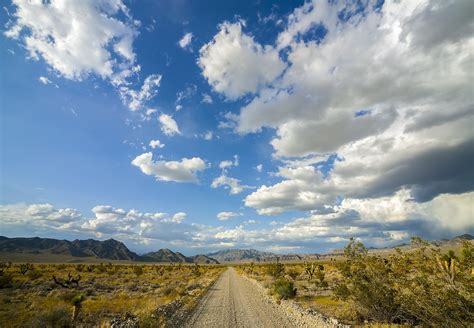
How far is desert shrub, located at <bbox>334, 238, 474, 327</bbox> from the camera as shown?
944 centimetres

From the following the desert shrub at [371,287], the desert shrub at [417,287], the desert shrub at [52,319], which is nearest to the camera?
the desert shrub at [417,287]

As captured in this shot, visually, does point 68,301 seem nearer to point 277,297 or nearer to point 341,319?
point 277,297

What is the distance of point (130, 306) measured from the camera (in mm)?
21781

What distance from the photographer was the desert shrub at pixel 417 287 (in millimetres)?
9438

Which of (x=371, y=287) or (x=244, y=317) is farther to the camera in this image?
(x=244, y=317)

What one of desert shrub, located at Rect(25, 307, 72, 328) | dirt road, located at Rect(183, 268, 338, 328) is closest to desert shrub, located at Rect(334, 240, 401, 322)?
dirt road, located at Rect(183, 268, 338, 328)

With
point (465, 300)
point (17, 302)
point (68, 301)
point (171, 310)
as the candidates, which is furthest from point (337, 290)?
point (17, 302)

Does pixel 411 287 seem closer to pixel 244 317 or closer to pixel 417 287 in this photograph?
pixel 417 287

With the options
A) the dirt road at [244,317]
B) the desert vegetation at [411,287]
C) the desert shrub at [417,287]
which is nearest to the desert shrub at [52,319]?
the dirt road at [244,317]

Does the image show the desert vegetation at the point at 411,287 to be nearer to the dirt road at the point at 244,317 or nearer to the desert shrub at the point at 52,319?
the dirt road at the point at 244,317

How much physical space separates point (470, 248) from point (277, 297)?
59.8 ft

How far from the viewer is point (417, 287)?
36.5ft

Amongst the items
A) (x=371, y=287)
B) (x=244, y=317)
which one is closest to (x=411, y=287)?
(x=371, y=287)

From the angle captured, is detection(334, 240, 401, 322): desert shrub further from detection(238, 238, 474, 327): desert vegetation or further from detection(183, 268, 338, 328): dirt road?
detection(183, 268, 338, 328): dirt road
